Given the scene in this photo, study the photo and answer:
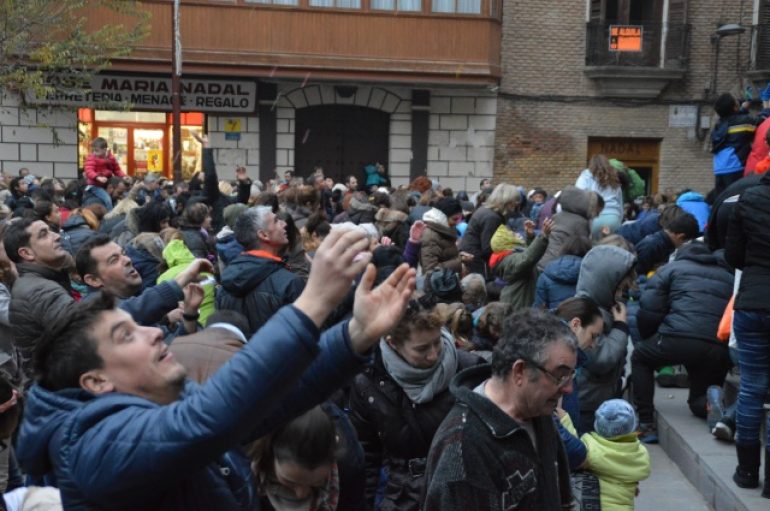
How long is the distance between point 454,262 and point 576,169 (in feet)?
49.8

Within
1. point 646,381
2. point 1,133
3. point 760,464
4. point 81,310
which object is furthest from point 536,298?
point 1,133

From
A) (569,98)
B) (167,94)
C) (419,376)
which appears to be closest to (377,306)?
(419,376)

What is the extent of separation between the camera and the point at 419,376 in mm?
4113

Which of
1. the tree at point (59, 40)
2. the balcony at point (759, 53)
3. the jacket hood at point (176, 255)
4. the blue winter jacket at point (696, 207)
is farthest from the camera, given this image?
the balcony at point (759, 53)

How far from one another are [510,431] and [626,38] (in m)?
20.8

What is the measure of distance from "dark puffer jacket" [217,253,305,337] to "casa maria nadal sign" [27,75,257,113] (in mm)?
16132

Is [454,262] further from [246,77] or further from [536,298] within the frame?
[246,77]

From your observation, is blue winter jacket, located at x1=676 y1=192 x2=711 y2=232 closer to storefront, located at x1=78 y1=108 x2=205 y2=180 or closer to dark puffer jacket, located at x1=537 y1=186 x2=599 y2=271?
dark puffer jacket, located at x1=537 y1=186 x2=599 y2=271

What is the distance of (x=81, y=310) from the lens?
2271 millimetres

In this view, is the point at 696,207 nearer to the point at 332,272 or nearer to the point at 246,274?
the point at 246,274

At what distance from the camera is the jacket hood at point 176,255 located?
22.0ft

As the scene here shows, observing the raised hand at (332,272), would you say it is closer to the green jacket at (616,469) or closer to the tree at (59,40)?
the green jacket at (616,469)

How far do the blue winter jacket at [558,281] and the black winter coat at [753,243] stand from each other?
1.53m

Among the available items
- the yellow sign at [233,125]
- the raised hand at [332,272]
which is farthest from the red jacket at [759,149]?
the yellow sign at [233,125]
